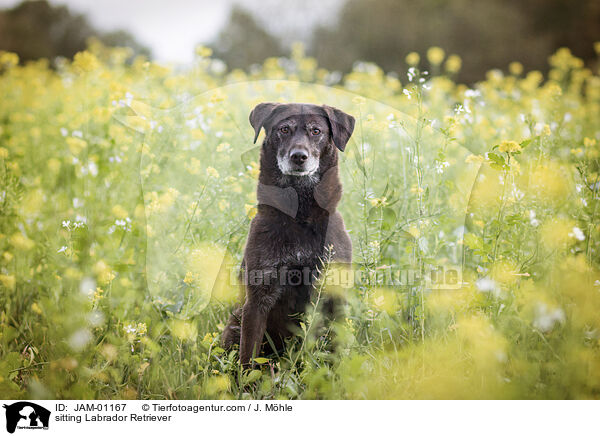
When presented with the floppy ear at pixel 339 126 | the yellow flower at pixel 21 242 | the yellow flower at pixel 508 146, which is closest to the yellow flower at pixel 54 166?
the yellow flower at pixel 21 242

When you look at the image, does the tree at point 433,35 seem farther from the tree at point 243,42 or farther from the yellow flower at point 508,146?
the yellow flower at point 508,146

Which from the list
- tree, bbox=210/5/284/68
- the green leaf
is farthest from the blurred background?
the green leaf

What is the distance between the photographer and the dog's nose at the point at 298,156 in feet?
7.26

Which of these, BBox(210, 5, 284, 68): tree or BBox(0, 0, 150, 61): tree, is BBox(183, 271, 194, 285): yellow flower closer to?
BBox(210, 5, 284, 68): tree

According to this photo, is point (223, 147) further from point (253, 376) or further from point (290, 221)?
point (253, 376)

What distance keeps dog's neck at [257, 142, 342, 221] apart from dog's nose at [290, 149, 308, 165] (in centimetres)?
12

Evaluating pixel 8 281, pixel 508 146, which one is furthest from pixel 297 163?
pixel 8 281

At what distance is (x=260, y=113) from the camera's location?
7.46 feet

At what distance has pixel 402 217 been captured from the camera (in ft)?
8.66

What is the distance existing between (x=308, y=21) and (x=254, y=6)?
0.42 m
